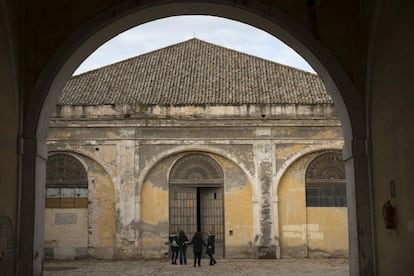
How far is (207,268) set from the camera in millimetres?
19266

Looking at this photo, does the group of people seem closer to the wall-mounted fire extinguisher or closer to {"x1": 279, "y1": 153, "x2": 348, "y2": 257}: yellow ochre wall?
{"x1": 279, "y1": 153, "x2": 348, "y2": 257}: yellow ochre wall

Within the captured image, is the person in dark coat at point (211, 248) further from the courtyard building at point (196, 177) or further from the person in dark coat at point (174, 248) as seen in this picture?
the courtyard building at point (196, 177)

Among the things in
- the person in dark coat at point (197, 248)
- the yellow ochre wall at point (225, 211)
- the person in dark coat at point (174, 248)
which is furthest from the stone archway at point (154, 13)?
the yellow ochre wall at point (225, 211)

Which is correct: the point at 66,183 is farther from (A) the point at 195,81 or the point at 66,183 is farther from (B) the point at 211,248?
(A) the point at 195,81

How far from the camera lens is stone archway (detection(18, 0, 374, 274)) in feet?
27.5

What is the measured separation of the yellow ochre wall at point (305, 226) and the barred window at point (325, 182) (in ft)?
0.76

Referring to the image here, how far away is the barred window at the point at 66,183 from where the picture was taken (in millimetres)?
23172

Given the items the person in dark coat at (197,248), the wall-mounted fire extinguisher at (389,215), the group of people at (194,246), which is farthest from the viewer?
the group of people at (194,246)

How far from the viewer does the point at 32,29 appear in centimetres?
867

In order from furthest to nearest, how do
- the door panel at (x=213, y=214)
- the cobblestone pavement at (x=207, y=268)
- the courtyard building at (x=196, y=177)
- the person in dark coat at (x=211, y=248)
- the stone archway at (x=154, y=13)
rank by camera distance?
the door panel at (x=213, y=214) < the courtyard building at (x=196, y=177) < the person in dark coat at (x=211, y=248) < the cobblestone pavement at (x=207, y=268) < the stone archway at (x=154, y=13)

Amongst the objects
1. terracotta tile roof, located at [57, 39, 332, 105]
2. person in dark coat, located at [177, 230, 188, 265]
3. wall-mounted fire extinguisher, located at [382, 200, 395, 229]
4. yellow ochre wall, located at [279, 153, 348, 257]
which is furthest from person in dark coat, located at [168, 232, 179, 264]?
wall-mounted fire extinguisher, located at [382, 200, 395, 229]

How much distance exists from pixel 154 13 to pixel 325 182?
51.5 feet

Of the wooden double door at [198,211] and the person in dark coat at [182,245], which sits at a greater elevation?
the wooden double door at [198,211]

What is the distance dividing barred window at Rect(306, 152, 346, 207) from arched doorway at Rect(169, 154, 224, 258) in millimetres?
3451
